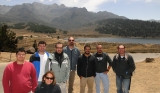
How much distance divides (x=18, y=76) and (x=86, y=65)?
10.0 ft

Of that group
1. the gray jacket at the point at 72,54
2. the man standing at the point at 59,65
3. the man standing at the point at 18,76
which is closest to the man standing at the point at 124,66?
the gray jacket at the point at 72,54

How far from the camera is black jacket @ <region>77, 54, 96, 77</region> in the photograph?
744 centimetres

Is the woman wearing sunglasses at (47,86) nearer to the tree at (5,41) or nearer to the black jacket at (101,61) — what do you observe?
the black jacket at (101,61)

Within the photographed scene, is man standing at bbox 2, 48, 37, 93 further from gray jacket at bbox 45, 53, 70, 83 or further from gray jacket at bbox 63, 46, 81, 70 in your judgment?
gray jacket at bbox 63, 46, 81, 70

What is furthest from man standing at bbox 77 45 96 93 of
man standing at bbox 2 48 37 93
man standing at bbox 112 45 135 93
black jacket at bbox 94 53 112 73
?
man standing at bbox 2 48 37 93

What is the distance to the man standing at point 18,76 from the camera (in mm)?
4902

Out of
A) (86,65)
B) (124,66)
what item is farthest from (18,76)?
(124,66)

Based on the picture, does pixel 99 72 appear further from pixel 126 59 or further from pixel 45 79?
pixel 45 79

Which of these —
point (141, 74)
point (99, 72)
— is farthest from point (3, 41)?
point (99, 72)

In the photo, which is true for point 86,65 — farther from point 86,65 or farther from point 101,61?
point 101,61

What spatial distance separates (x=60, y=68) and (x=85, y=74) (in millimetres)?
1311

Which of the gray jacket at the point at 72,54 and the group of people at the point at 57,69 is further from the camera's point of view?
the gray jacket at the point at 72,54

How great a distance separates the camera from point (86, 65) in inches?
293

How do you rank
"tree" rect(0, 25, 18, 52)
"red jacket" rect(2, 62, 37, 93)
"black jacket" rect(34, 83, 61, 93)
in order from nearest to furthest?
1. "red jacket" rect(2, 62, 37, 93)
2. "black jacket" rect(34, 83, 61, 93)
3. "tree" rect(0, 25, 18, 52)
